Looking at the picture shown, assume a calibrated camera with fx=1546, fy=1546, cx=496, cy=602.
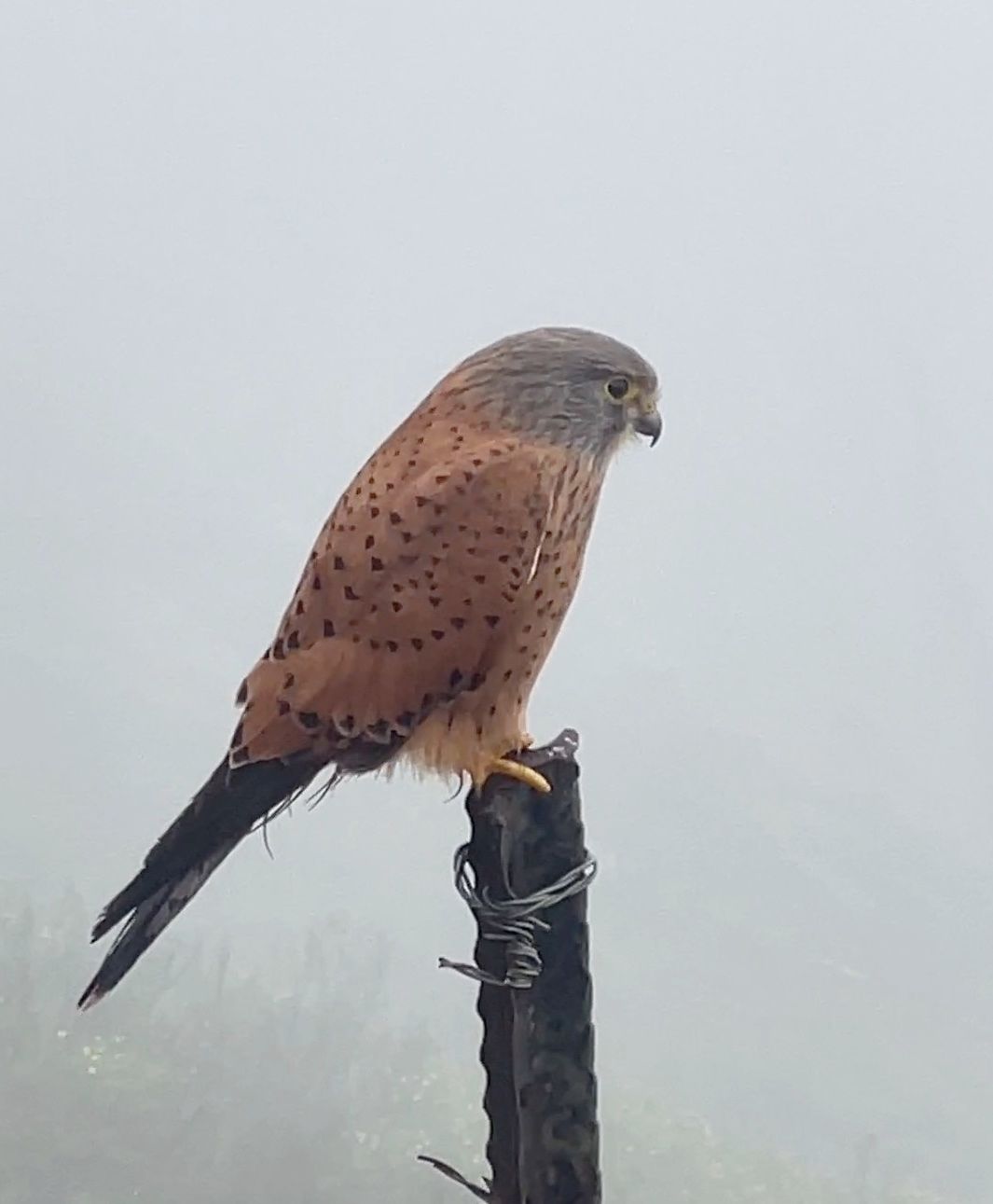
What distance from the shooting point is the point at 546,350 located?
1.04 meters

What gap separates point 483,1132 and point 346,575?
106 cm

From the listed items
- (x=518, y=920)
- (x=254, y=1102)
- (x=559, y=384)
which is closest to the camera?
(x=518, y=920)

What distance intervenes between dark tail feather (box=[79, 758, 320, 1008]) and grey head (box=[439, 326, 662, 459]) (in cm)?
27

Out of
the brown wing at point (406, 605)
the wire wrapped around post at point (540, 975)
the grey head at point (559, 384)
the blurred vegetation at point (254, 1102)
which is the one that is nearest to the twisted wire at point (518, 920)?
the wire wrapped around post at point (540, 975)

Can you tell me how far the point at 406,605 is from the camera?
98cm

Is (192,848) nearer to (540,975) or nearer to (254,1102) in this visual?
(540,975)

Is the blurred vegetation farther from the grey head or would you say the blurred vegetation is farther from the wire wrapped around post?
the grey head

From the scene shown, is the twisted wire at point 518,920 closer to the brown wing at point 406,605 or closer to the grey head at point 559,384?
the brown wing at point 406,605

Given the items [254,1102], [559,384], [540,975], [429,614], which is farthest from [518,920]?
[254,1102]

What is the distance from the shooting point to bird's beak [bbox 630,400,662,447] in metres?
1.08

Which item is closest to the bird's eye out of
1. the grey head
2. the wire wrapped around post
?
the grey head

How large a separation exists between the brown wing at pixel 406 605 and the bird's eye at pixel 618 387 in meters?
0.10

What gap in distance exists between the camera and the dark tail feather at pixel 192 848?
3.26 ft

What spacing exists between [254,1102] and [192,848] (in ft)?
3.24
